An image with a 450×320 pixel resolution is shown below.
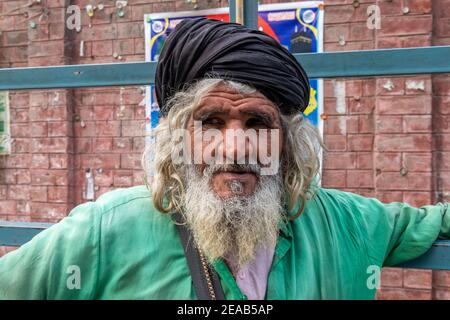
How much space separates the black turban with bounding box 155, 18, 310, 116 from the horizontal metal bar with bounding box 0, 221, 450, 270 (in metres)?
0.61

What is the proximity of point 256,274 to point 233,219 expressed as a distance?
6.9 inches

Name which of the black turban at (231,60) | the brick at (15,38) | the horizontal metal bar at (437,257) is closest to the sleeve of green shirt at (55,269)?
the black turban at (231,60)

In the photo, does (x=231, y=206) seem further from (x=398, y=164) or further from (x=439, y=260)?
(x=398, y=164)

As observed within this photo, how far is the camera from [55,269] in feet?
4.32

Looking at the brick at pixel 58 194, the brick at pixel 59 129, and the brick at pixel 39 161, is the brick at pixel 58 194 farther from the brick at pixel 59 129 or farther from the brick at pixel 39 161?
the brick at pixel 59 129

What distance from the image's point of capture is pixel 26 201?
12.2ft

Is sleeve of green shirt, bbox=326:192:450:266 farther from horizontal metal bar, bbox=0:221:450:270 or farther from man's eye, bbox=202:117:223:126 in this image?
man's eye, bbox=202:117:223:126

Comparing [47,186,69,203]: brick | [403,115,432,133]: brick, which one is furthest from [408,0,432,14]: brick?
[47,186,69,203]: brick

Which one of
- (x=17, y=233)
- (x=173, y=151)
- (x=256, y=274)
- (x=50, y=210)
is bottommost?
(x=50, y=210)

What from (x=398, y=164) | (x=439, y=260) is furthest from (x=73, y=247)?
(x=398, y=164)

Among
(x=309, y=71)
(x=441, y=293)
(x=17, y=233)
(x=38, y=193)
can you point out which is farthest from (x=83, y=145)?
(x=441, y=293)

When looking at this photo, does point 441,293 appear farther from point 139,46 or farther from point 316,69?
point 139,46

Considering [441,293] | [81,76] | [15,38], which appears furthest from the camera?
[15,38]

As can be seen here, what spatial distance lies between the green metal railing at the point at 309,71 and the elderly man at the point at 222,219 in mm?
55
